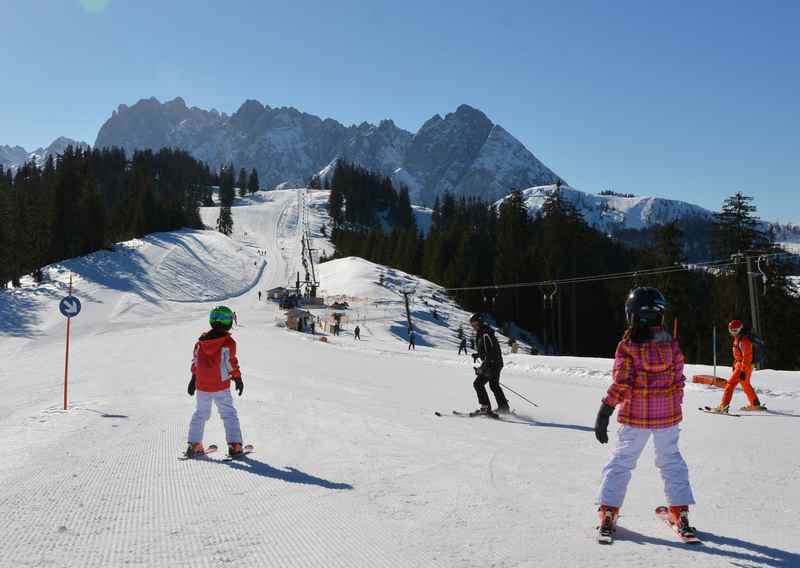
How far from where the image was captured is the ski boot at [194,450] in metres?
6.90

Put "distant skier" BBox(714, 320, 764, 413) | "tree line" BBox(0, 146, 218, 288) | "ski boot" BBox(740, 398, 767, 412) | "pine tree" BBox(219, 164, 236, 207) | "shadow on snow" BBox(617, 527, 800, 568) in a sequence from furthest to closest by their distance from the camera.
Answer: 1. "pine tree" BBox(219, 164, 236, 207)
2. "tree line" BBox(0, 146, 218, 288)
3. "ski boot" BBox(740, 398, 767, 412)
4. "distant skier" BBox(714, 320, 764, 413)
5. "shadow on snow" BBox(617, 527, 800, 568)

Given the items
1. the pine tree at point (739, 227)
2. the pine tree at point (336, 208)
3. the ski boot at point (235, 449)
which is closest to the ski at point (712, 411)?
the ski boot at point (235, 449)

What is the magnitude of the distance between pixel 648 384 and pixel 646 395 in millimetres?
87

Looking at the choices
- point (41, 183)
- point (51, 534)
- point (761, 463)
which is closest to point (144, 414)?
point (51, 534)

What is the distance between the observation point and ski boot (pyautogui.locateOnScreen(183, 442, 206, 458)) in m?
6.90

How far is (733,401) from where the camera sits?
12383mm

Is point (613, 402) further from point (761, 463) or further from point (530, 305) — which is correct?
point (530, 305)

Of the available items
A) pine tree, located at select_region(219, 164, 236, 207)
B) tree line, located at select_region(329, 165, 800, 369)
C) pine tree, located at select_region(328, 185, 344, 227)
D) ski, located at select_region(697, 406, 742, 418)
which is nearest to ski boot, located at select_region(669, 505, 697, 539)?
ski, located at select_region(697, 406, 742, 418)

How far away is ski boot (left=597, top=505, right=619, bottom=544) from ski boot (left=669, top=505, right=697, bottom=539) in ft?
1.43

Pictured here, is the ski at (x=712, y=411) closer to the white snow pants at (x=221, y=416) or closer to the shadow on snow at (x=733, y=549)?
the shadow on snow at (x=733, y=549)

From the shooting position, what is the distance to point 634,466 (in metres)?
4.46

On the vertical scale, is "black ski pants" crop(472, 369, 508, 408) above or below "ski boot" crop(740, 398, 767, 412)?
above

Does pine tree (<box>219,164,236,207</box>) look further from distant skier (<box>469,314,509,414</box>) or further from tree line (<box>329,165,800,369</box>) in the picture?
distant skier (<box>469,314,509,414</box>)

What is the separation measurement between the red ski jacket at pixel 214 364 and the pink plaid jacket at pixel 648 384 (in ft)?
14.6
